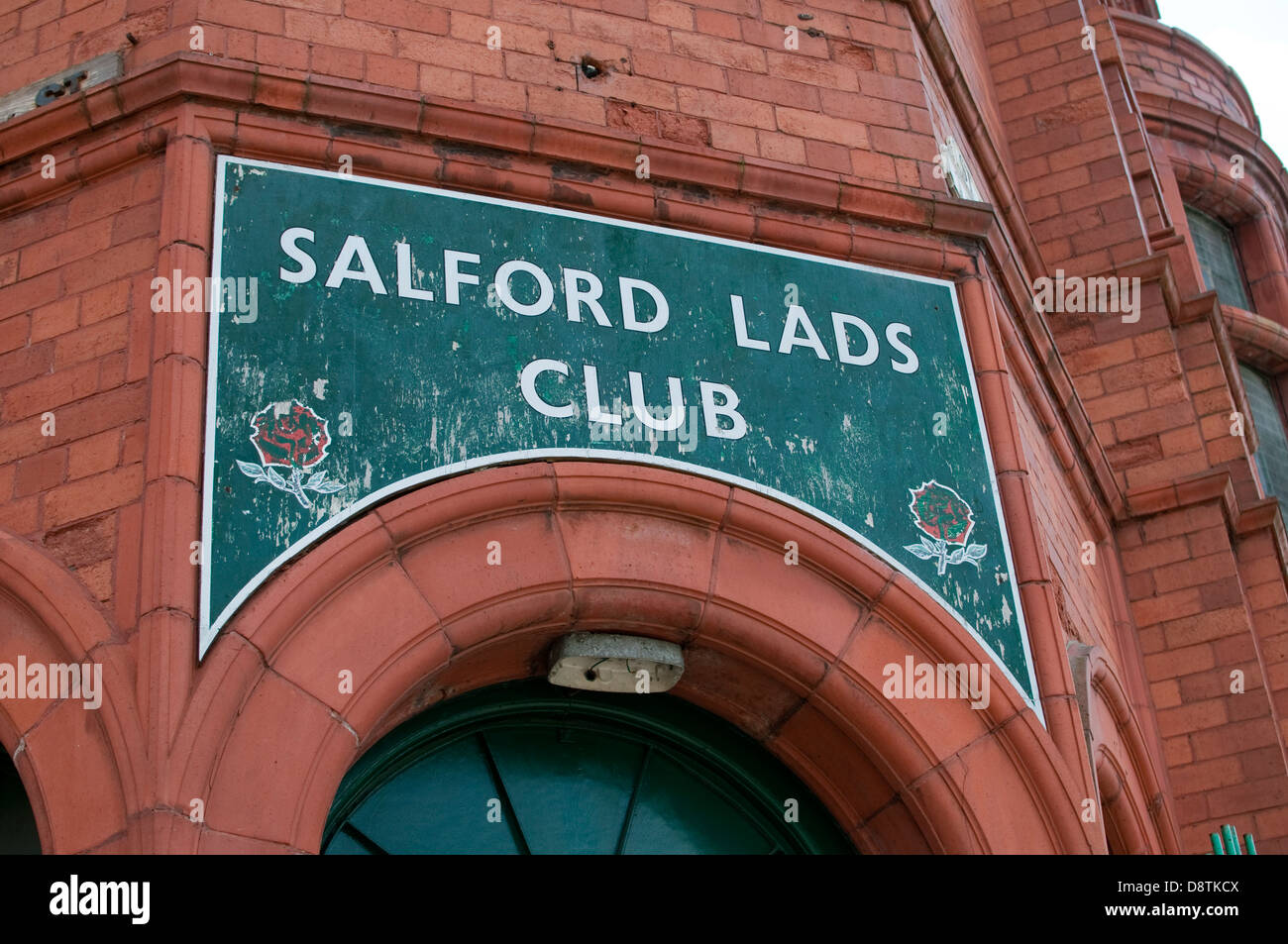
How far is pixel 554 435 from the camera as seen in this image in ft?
19.0

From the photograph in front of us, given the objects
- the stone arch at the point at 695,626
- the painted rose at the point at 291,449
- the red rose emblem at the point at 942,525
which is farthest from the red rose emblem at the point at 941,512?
the painted rose at the point at 291,449

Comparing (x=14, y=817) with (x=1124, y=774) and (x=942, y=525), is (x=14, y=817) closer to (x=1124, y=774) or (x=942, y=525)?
(x=942, y=525)

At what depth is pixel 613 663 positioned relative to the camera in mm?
5820

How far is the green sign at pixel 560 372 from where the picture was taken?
18.0 feet

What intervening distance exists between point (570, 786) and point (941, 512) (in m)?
1.67

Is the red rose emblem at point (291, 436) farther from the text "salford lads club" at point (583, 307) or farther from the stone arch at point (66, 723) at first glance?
the stone arch at point (66, 723)

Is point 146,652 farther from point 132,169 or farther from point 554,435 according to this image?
point 132,169

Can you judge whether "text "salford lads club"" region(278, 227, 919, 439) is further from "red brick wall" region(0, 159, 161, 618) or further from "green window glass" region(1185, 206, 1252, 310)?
"green window glass" region(1185, 206, 1252, 310)

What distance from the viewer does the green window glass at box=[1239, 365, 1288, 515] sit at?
12.7 metres

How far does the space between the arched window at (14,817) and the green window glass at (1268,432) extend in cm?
930

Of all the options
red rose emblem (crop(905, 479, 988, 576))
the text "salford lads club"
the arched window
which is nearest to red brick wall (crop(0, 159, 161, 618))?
the text "salford lads club"

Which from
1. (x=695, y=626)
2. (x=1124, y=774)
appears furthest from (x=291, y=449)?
(x=1124, y=774)
